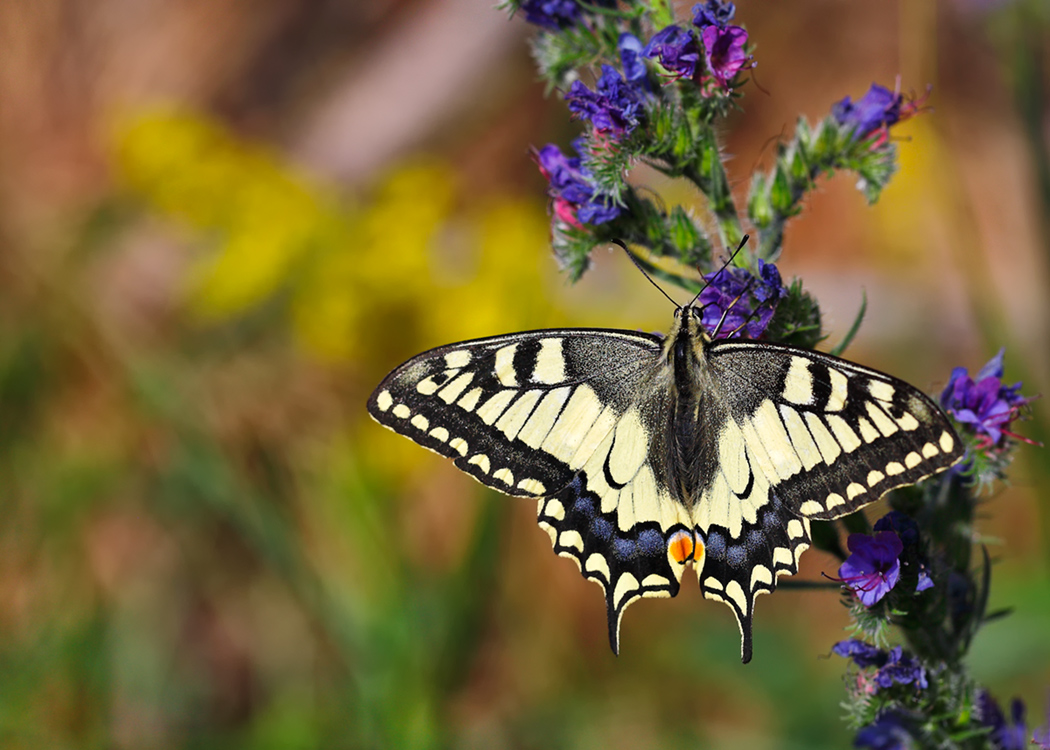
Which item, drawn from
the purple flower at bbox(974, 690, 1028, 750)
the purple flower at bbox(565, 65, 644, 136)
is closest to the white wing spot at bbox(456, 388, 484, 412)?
the purple flower at bbox(565, 65, 644, 136)

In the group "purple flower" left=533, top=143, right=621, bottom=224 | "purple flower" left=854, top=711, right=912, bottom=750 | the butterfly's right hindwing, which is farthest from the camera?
the butterfly's right hindwing

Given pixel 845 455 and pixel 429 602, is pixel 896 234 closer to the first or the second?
pixel 429 602

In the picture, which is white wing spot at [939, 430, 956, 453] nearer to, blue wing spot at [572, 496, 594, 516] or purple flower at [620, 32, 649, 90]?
blue wing spot at [572, 496, 594, 516]

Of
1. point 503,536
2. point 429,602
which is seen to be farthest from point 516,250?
point 429,602

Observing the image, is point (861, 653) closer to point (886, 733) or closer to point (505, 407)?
point (886, 733)

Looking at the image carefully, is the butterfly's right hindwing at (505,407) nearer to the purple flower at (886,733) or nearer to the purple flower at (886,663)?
the purple flower at (886,663)

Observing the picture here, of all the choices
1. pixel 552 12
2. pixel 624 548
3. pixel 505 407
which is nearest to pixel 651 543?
pixel 624 548
